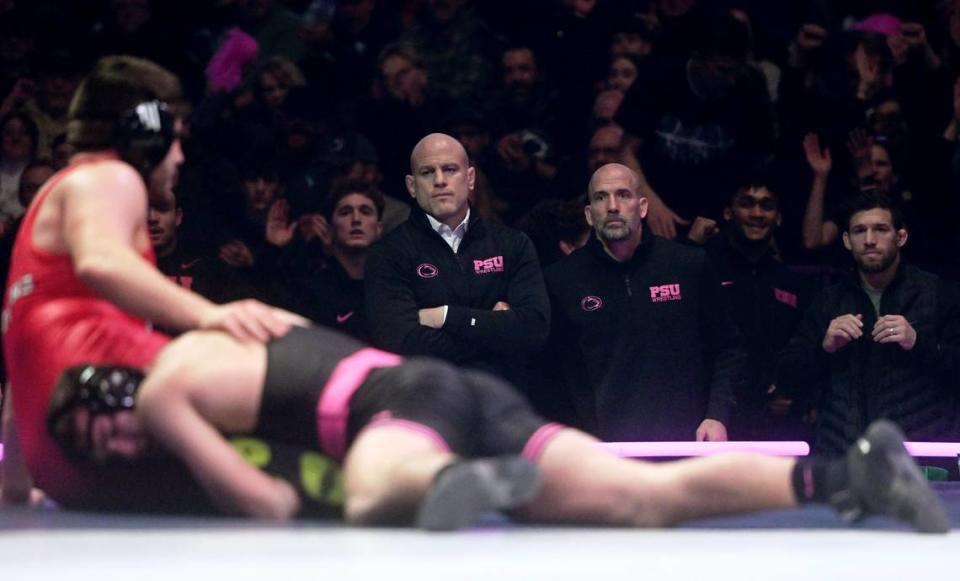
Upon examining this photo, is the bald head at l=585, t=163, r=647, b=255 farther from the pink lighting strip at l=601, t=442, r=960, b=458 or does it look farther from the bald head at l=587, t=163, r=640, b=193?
the pink lighting strip at l=601, t=442, r=960, b=458

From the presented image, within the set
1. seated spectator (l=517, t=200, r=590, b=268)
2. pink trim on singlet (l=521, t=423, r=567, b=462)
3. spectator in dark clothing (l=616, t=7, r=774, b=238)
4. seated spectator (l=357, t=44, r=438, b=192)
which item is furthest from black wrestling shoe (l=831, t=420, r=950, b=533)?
seated spectator (l=357, t=44, r=438, b=192)

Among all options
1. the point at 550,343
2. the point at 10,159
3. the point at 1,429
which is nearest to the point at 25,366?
the point at 1,429

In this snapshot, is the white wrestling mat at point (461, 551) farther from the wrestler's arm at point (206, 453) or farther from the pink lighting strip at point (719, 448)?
the pink lighting strip at point (719, 448)

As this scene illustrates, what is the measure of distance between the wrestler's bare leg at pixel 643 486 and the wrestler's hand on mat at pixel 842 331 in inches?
91.6

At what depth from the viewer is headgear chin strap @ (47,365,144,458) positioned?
276 centimetres

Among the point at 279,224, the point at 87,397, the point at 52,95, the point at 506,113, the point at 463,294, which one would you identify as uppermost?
the point at 52,95

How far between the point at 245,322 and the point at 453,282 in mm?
2050

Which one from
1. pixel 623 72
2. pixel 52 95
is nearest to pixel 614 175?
pixel 623 72

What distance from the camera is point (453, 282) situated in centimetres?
483

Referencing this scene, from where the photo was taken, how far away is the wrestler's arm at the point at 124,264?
276cm

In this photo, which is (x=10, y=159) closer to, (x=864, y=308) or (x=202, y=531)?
(x=864, y=308)

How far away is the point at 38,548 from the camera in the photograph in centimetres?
246

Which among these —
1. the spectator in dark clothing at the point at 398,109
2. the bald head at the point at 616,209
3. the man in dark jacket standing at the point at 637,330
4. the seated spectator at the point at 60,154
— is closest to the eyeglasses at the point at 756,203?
the man in dark jacket standing at the point at 637,330

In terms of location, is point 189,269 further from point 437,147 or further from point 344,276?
point 437,147
